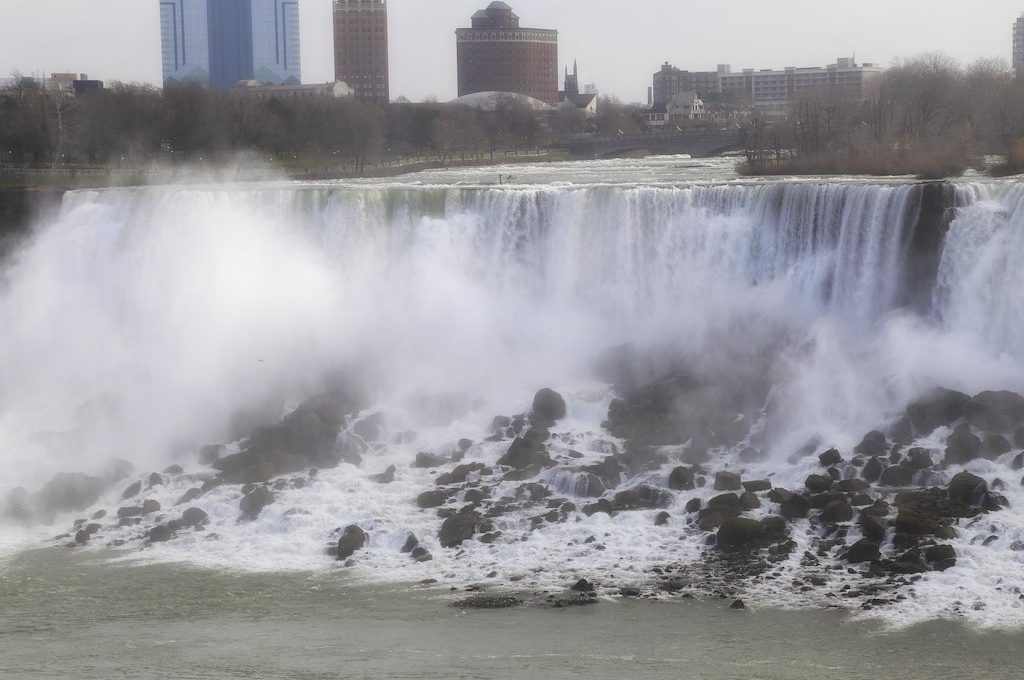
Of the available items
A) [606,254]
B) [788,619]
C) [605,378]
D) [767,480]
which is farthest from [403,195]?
[788,619]

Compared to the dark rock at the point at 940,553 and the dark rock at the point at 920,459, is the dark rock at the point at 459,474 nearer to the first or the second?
the dark rock at the point at 920,459

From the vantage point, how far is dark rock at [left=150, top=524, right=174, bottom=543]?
71.3ft

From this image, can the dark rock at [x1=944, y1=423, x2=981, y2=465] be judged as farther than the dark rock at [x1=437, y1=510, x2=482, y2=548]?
Yes

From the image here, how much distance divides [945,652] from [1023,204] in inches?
530

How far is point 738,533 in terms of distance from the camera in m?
20.1

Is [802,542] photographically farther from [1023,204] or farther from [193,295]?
[193,295]

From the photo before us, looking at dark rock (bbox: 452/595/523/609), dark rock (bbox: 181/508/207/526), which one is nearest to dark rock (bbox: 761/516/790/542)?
dark rock (bbox: 452/595/523/609)

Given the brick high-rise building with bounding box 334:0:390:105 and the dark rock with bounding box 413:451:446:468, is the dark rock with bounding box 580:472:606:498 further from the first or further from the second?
the brick high-rise building with bounding box 334:0:390:105

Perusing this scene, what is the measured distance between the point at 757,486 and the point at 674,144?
4616cm

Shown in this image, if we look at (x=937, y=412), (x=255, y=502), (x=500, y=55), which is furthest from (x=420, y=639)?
(x=500, y=55)

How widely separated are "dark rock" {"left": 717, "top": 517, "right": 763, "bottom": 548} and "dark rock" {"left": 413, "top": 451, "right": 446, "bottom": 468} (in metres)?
6.57

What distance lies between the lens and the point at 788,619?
1725 centimetres

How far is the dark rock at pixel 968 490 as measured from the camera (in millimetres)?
20641

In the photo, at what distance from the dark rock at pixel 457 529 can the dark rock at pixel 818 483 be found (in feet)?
18.4
